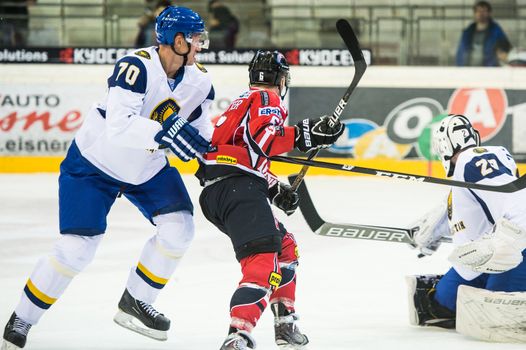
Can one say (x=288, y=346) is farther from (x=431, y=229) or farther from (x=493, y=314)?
(x=431, y=229)

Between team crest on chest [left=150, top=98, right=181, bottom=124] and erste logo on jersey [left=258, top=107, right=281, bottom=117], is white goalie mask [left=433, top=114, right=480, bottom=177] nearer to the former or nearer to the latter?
erste logo on jersey [left=258, top=107, right=281, bottom=117]

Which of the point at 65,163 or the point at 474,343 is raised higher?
the point at 65,163

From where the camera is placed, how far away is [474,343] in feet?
11.8

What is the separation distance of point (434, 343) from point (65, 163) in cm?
143

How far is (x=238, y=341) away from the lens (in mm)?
3121

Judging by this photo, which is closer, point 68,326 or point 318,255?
point 68,326

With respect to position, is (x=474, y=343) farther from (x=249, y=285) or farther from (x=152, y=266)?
(x=152, y=266)

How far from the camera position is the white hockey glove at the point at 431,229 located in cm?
398

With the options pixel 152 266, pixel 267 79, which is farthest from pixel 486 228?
pixel 152 266

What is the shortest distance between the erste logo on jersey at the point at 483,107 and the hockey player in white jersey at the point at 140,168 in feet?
18.4

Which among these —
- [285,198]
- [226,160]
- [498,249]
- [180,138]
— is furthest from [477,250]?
[180,138]

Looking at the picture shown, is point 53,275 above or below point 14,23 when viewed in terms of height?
below

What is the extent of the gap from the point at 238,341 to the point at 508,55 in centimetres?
692

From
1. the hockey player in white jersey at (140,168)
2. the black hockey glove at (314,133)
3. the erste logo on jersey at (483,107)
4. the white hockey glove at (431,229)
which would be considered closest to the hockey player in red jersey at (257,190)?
the black hockey glove at (314,133)
